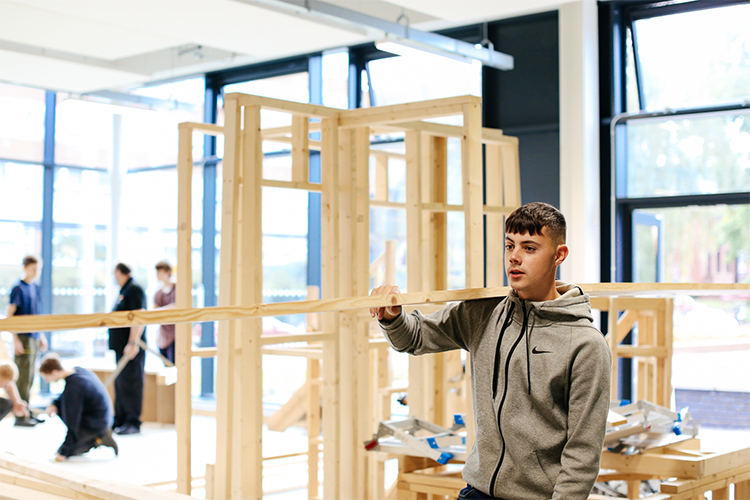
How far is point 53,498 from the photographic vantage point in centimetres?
268

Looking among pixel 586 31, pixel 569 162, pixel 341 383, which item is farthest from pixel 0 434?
pixel 586 31

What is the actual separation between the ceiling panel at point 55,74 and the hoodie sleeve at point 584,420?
23.3ft

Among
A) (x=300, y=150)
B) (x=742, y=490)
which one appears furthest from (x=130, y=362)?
(x=742, y=490)

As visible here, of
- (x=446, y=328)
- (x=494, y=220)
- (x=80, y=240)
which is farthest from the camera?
(x=80, y=240)

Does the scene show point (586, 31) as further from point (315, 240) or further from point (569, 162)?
point (315, 240)

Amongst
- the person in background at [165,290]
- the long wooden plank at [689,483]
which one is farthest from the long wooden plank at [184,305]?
the person in background at [165,290]

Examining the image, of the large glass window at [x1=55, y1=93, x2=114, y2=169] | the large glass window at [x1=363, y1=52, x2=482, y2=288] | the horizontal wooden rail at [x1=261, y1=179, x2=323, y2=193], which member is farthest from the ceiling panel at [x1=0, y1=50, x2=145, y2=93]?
the horizontal wooden rail at [x1=261, y1=179, x2=323, y2=193]

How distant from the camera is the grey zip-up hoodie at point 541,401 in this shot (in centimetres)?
199

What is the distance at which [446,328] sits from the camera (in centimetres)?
234

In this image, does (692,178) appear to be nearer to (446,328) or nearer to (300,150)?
(300,150)

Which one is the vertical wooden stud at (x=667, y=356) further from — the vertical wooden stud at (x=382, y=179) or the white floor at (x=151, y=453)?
the white floor at (x=151, y=453)

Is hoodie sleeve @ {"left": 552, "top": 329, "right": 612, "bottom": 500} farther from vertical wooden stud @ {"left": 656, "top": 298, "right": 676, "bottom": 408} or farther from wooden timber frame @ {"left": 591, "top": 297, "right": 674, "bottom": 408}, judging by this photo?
vertical wooden stud @ {"left": 656, "top": 298, "right": 676, "bottom": 408}

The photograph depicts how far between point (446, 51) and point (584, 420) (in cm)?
518

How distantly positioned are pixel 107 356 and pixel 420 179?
24.2 feet
